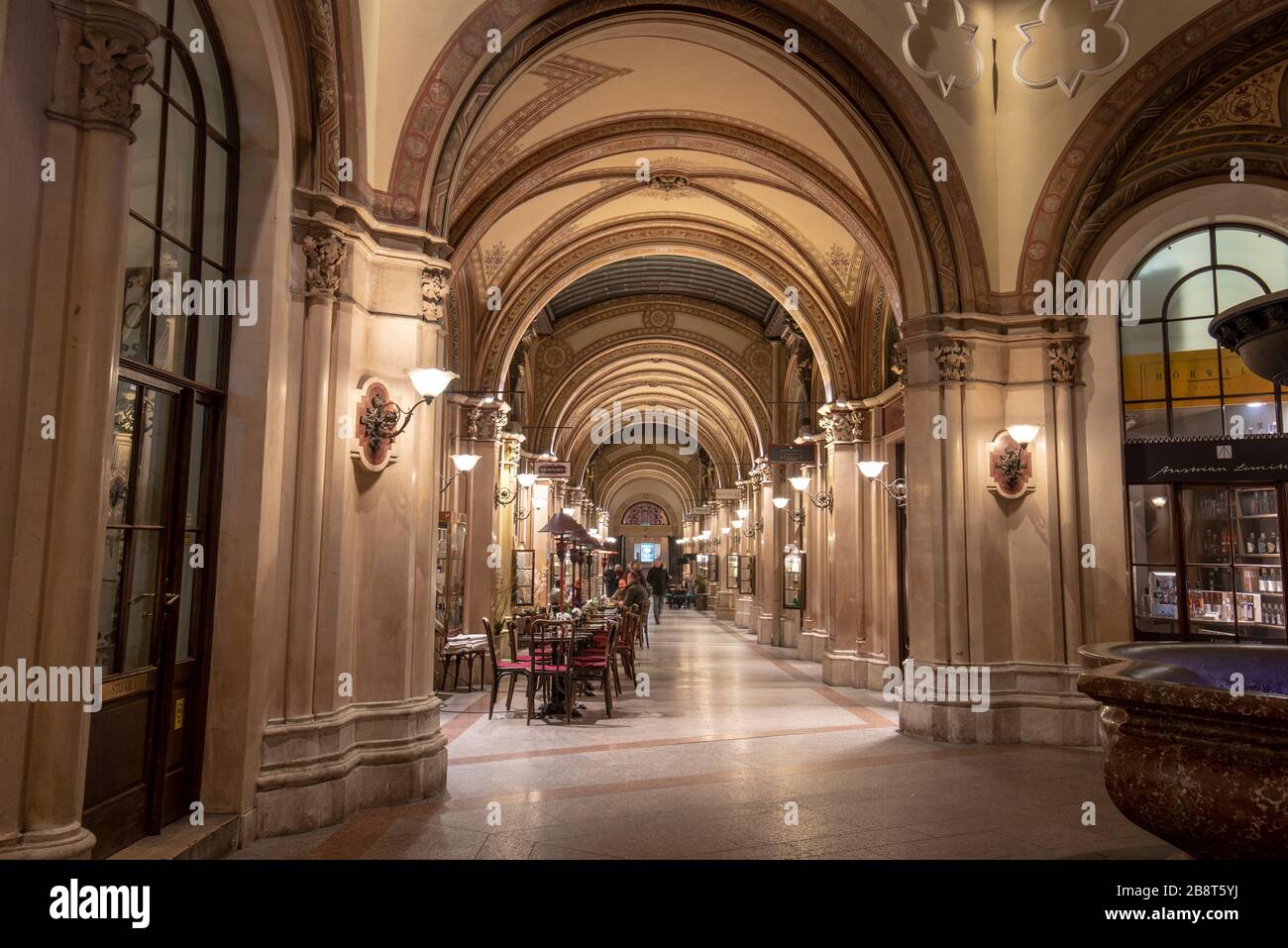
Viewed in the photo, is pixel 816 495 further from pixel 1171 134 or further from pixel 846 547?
pixel 1171 134

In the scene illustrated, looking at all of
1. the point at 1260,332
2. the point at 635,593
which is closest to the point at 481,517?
the point at 635,593

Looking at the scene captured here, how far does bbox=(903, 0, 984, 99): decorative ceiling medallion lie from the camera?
25.7ft

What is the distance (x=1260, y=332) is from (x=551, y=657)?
22.1 feet

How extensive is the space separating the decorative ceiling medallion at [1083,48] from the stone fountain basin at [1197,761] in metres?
6.47

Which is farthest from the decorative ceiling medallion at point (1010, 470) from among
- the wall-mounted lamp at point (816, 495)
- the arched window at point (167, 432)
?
the arched window at point (167, 432)

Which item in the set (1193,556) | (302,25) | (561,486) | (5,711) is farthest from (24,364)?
(561,486)

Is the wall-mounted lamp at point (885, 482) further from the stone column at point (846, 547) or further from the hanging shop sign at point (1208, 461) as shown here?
the hanging shop sign at point (1208, 461)

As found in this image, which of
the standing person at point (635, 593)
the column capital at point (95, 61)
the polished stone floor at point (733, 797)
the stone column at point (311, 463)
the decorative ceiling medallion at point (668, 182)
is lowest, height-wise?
the polished stone floor at point (733, 797)

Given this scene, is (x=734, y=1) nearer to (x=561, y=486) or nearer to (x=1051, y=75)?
(x=1051, y=75)

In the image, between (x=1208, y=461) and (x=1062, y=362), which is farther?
(x=1062, y=362)

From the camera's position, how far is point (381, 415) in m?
5.73

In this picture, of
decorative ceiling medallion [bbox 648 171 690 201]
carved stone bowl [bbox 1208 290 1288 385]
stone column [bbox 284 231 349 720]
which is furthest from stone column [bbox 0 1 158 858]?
decorative ceiling medallion [bbox 648 171 690 201]

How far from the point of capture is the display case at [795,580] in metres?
15.6
